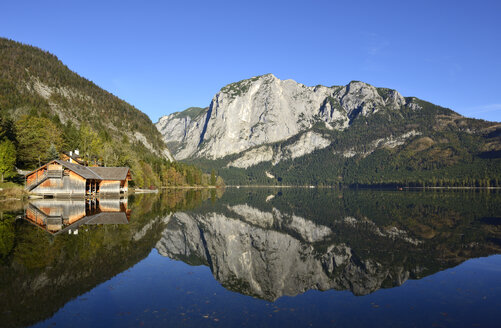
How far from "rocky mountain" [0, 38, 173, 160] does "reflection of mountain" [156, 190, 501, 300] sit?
101672 mm

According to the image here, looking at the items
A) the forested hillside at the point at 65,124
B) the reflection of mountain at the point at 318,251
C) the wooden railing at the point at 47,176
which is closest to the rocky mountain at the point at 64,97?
the forested hillside at the point at 65,124

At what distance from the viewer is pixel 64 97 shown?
5468 inches

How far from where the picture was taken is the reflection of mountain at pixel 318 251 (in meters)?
15.9

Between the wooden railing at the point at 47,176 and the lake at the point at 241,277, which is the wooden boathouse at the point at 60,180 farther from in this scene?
the lake at the point at 241,277

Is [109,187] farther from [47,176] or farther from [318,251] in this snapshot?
[318,251]

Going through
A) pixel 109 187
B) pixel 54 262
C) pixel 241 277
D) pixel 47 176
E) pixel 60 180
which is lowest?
pixel 241 277

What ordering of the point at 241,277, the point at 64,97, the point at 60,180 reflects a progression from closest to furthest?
the point at 241,277 < the point at 60,180 < the point at 64,97

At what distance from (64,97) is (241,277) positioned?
148468 mm

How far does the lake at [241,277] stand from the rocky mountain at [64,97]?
339 ft

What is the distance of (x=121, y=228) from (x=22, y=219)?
10.7m

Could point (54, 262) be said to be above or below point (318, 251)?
above

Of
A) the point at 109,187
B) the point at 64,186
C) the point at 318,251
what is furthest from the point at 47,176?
the point at 318,251

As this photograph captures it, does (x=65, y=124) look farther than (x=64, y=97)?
No

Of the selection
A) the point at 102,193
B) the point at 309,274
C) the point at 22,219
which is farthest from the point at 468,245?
the point at 102,193
